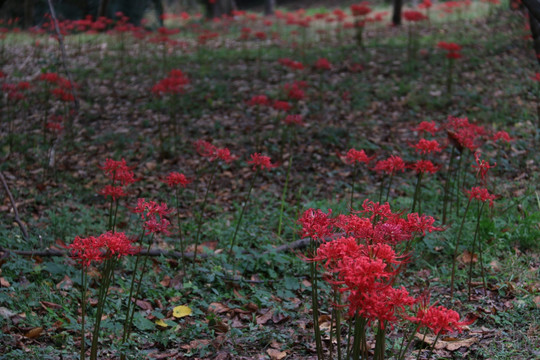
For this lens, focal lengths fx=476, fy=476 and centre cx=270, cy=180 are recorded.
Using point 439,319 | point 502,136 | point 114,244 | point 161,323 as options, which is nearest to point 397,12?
point 502,136

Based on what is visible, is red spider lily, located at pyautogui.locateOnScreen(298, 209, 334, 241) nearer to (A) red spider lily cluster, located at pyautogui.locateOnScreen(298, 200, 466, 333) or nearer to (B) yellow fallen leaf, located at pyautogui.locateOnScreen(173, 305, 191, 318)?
(A) red spider lily cluster, located at pyautogui.locateOnScreen(298, 200, 466, 333)

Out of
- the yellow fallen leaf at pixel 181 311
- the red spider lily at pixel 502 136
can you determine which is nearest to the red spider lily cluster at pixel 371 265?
the yellow fallen leaf at pixel 181 311

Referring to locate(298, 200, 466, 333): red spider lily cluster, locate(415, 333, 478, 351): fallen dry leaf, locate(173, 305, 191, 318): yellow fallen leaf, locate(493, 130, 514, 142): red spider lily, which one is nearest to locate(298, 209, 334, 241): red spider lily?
locate(298, 200, 466, 333): red spider lily cluster

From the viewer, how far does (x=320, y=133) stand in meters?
6.24

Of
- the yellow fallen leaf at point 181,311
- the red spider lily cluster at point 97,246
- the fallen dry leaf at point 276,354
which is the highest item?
→ the red spider lily cluster at point 97,246

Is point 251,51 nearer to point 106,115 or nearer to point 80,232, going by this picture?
point 106,115

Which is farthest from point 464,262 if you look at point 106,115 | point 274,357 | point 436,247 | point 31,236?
point 106,115

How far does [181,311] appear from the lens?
2.92 meters

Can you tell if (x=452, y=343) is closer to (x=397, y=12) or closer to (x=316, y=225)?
(x=316, y=225)

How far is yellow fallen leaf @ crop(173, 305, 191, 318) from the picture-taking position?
2885 mm

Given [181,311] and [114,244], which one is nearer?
[114,244]

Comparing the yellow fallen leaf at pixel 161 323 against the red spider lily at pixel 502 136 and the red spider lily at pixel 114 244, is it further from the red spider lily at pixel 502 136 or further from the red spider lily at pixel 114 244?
the red spider lily at pixel 502 136

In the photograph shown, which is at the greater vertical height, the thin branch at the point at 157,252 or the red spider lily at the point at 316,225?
the red spider lily at the point at 316,225

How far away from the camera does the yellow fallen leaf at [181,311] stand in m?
2.88
